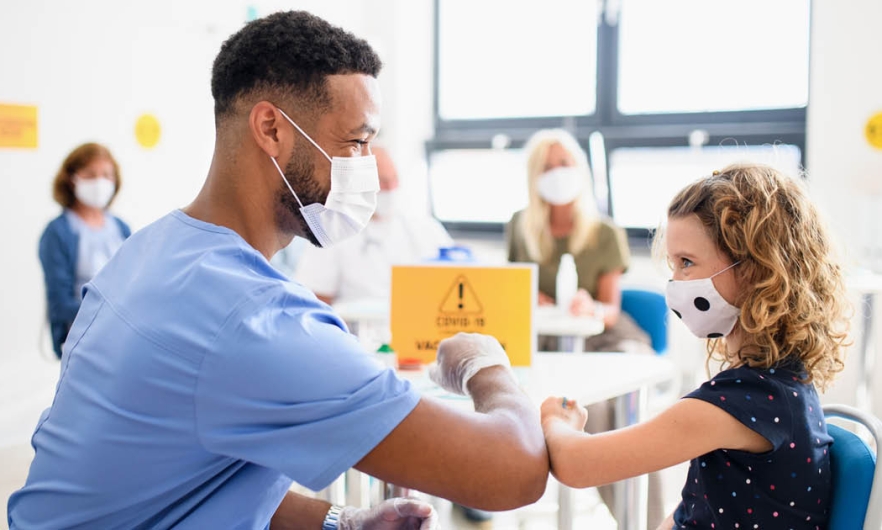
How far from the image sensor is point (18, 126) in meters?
3.57

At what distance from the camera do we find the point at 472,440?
3.38ft

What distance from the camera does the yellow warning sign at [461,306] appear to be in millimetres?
2031

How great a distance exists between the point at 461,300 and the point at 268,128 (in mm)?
925

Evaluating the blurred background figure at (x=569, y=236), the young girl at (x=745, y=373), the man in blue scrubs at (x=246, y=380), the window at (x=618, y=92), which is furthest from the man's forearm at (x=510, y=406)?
the window at (x=618, y=92)

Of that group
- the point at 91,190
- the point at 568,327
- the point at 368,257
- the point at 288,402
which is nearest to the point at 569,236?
the point at 568,327

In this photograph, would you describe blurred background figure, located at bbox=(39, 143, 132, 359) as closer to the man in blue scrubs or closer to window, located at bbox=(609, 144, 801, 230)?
the man in blue scrubs

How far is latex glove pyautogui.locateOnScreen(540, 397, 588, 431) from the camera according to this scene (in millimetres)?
1366

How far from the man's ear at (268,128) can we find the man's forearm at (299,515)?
600mm

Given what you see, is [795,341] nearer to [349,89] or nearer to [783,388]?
[783,388]

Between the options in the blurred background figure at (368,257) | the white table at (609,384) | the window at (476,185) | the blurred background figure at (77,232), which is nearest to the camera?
the white table at (609,384)

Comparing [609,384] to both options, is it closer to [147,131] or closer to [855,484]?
[855,484]

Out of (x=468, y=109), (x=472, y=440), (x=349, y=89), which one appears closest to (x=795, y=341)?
(x=472, y=440)

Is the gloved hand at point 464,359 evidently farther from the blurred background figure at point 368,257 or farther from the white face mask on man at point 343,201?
the blurred background figure at point 368,257

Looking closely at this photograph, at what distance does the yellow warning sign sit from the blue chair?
0.85 m
